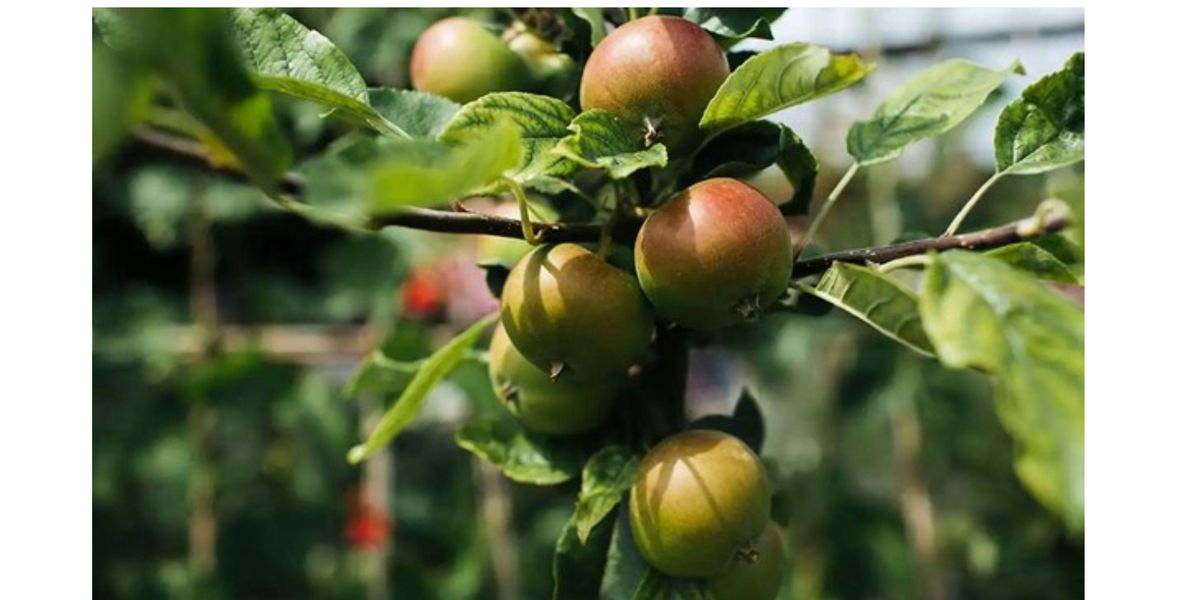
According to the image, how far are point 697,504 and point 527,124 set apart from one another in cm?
19

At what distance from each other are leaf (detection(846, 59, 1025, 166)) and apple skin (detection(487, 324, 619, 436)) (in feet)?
0.61

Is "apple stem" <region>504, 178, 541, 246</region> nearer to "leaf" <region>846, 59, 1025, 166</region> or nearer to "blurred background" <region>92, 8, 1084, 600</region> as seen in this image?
"leaf" <region>846, 59, 1025, 166</region>

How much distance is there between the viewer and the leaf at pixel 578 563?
0.59m

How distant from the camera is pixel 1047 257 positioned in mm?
541

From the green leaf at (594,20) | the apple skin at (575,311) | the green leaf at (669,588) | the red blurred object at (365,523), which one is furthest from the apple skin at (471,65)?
the red blurred object at (365,523)

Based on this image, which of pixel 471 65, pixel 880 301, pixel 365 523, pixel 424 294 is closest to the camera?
pixel 880 301

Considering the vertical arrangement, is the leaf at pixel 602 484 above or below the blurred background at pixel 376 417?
above

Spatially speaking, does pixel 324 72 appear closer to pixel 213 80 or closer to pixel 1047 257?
pixel 213 80

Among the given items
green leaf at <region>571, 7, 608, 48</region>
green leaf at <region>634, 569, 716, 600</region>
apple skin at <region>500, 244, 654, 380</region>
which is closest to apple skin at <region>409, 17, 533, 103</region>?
green leaf at <region>571, 7, 608, 48</region>

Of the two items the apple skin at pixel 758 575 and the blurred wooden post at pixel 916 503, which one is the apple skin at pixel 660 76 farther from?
the blurred wooden post at pixel 916 503

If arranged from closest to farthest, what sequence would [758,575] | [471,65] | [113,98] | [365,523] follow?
1. [113,98]
2. [758,575]
3. [471,65]
4. [365,523]

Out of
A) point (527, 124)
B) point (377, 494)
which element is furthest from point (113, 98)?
point (377, 494)

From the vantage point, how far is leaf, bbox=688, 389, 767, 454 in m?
0.69

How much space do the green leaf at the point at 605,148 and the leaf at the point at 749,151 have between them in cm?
6
